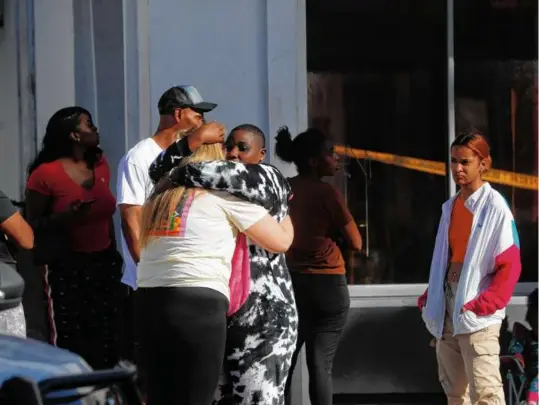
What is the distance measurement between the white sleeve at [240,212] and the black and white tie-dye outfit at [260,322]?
0.03 m

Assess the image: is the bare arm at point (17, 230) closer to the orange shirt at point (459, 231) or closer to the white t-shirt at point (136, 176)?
the white t-shirt at point (136, 176)

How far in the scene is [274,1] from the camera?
27.4ft

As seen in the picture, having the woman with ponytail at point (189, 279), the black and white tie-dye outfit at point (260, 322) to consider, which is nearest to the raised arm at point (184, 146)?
the black and white tie-dye outfit at point (260, 322)

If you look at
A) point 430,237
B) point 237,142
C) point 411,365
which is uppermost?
point 237,142

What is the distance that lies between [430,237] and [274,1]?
1867 mm

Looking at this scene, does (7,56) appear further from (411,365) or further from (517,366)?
(517,366)

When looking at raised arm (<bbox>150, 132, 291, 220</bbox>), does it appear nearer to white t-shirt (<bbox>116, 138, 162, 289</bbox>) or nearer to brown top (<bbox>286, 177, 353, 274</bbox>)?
white t-shirt (<bbox>116, 138, 162, 289</bbox>)

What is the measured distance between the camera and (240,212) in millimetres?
5672

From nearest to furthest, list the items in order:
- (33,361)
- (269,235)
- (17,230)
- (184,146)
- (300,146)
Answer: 1. (33,361)
2. (269,235)
3. (184,146)
4. (17,230)
5. (300,146)

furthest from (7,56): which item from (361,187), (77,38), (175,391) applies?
(175,391)

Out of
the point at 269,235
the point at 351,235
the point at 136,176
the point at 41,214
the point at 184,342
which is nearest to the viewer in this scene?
the point at 184,342

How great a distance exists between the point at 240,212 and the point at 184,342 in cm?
60

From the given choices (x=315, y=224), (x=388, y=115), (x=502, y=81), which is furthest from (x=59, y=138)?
(x=502, y=81)

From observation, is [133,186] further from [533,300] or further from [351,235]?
[533,300]
